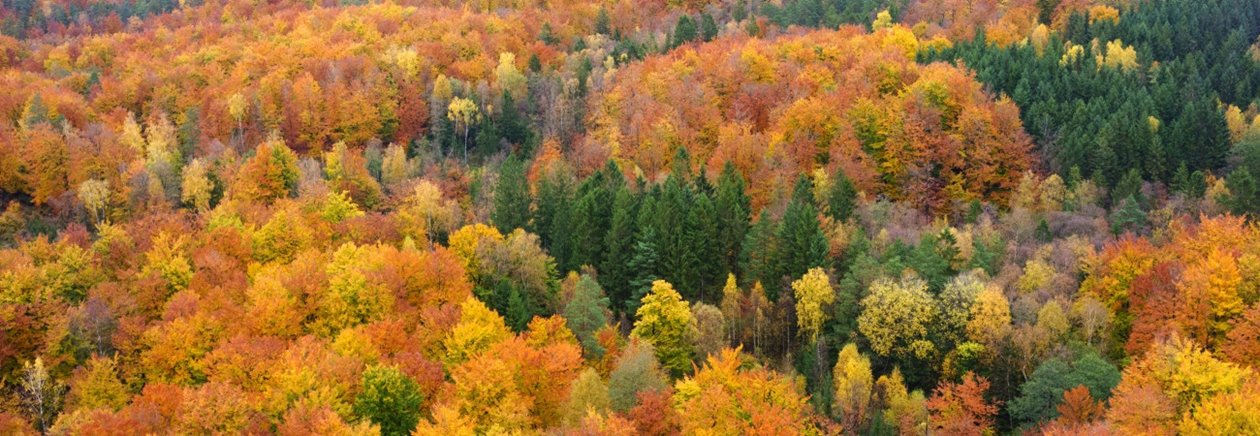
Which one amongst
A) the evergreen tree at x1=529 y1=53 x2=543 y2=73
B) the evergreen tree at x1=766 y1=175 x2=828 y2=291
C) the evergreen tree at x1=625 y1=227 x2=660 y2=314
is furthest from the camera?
the evergreen tree at x1=529 y1=53 x2=543 y2=73

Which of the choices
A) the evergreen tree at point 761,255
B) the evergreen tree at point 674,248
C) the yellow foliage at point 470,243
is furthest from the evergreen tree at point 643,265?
the yellow foliage at point 470,243

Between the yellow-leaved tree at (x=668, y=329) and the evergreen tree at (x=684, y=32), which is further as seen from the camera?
the evergreen tree at (x=684, y=32)

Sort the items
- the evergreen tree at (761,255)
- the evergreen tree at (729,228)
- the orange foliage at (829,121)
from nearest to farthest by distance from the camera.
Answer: the evergreen tree at (761,255) → the evergreen tree at (729,228) → the orange foliage at (829,121)

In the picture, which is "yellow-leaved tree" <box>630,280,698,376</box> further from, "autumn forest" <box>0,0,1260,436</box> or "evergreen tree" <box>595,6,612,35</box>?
"evergreen tree" <box>595,6,612,35</box>

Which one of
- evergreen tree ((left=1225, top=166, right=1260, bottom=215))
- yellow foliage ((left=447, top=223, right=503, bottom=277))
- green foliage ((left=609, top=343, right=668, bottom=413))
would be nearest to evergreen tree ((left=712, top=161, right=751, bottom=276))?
yellow foliage ((left=447, top=223, right=503, bottom=277))

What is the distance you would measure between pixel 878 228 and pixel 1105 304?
19716 millimetres

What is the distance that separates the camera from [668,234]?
284ft

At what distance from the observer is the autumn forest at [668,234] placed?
66250 mm

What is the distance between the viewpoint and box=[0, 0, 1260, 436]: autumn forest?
217 feet

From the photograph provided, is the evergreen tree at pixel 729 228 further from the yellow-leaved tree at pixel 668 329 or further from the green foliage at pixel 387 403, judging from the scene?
the green foliage at pixel 387 403

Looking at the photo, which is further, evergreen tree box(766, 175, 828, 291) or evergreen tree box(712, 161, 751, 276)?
evergreen tree box(712, 161, 751, 276)

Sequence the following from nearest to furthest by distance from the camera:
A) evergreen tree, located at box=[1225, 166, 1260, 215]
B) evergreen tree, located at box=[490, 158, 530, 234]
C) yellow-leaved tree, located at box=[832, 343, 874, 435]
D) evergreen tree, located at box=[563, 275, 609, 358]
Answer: yellow-leaved tree, located at box=[832, 343, 874, 435] < evergreen tree, located at box=[563, 275, 609, 358] < evergreen tree, located at box=[1225, 166, 1260, 215] < evergreen tree, located at box=[490, 158, 530, 234]

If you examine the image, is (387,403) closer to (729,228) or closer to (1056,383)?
(729,228)

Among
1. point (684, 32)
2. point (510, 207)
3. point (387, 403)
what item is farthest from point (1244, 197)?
point (684, 32)
